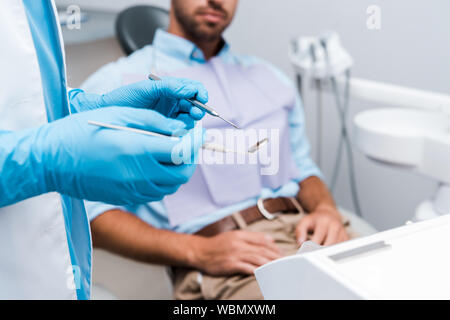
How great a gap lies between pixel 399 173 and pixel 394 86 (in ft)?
0.78

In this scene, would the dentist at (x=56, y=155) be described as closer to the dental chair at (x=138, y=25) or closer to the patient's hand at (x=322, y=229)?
the patient's hand at (x=322, y=229)

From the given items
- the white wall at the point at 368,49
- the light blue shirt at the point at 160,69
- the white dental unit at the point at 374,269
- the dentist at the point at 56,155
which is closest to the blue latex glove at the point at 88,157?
the dentist at the point at 56,155

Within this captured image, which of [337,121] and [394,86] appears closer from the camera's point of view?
[394,86]

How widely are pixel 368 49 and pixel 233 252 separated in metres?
0.64

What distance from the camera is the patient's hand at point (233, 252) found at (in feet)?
2.70

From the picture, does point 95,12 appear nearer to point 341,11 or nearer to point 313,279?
point 341,11

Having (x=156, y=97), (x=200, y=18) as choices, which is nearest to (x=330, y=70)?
(x=200, y=18)

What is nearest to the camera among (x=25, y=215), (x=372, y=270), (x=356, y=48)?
(x=372, y=270)

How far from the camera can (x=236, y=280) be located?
2.77 ft

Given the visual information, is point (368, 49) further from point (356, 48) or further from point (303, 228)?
point (303, 228)

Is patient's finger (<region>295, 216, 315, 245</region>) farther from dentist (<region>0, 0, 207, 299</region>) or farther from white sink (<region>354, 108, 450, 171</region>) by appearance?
dentist (<region>0, 0, 207, 299</region>)

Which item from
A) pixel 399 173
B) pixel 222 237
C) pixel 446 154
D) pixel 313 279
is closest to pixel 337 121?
pixel 399 173

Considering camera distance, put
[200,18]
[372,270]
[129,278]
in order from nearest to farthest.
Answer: [372,270], [200,18], [129,278]
